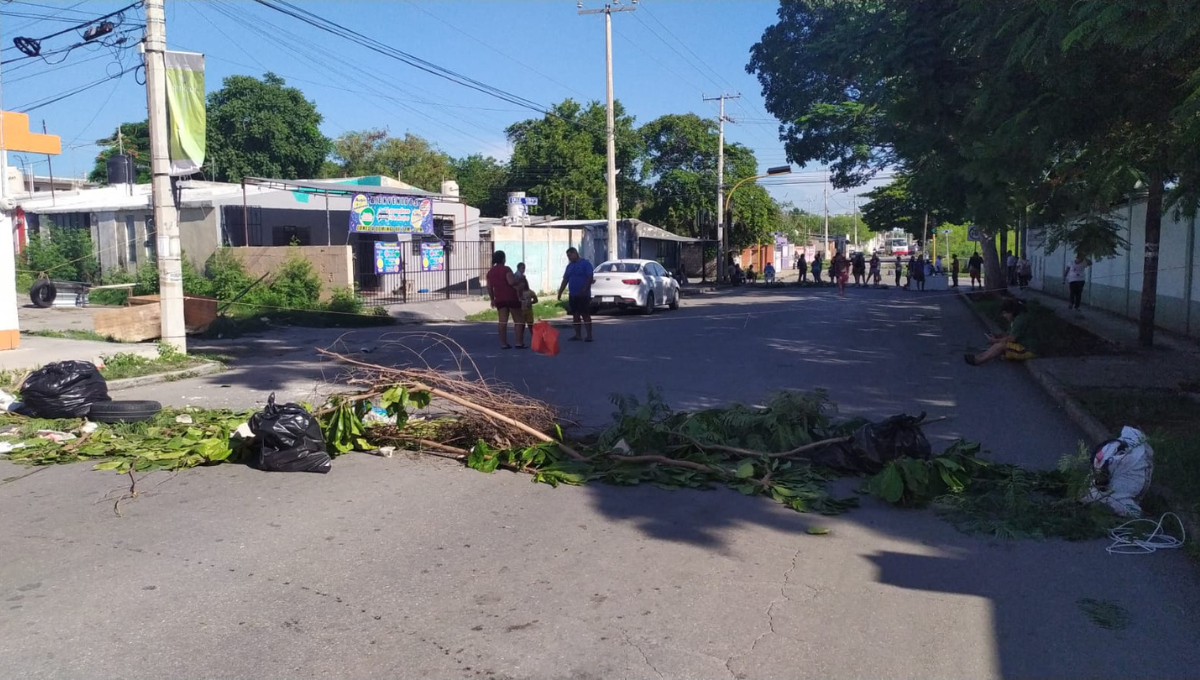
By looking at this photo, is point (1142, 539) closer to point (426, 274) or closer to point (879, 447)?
point (879, 447)

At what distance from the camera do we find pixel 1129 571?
17.6 ft

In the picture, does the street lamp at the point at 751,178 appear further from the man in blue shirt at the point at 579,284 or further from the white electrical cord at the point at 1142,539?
the white electrical cord at the point at 1142,539

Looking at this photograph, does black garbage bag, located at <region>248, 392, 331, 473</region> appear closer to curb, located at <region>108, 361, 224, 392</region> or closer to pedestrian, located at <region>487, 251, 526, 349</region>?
curb, located at <region>108, 361, 224, 392</region>

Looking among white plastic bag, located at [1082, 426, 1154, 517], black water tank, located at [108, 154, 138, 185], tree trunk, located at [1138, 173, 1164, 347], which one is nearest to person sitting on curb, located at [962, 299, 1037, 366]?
tree trunk, located at [1138, 173, 1164, 347]

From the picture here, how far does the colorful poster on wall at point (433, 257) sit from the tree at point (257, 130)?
2272 cm

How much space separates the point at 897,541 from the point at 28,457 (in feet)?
23.4

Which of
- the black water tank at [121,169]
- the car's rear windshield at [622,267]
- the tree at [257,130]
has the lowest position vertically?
the car's rear windshield at [622,267]

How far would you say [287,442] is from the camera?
24.7 ft

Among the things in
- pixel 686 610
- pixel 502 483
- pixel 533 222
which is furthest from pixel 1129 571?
pixel 533 222

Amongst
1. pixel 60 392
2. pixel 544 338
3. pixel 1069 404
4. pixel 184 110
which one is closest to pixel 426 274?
pixel 184 110

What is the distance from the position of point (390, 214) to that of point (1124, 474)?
76.1 feet

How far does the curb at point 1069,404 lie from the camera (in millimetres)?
8750

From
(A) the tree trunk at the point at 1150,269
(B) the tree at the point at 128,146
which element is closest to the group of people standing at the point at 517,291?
(A) the tree trunk at the point at 1150,269

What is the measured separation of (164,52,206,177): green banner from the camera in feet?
47.0
